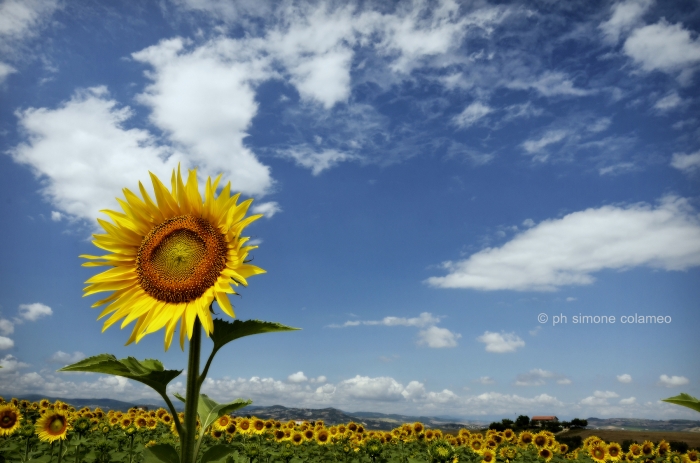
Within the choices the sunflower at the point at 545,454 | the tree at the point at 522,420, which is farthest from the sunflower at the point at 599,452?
the tree at the point at 522,420

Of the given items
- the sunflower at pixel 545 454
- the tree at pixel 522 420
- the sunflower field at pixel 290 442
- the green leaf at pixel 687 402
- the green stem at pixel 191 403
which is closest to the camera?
the green stem at pixel 191 403

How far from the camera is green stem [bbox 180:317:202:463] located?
3336mm

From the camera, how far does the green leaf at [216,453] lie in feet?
11.7

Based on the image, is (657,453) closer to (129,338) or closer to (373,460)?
(373,460)

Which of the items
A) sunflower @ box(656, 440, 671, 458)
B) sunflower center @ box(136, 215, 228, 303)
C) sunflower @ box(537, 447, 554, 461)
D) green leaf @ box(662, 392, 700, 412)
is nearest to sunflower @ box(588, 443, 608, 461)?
sunflower @ box(537, 447, 554, 461)

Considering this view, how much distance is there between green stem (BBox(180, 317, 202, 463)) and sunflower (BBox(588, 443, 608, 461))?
12.3 meters

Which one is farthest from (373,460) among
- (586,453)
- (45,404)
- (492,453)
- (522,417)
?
(522,417)

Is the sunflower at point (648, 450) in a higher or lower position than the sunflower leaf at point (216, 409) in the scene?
lower

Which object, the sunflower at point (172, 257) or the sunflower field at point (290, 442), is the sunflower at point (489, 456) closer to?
the sunflower field at point (290, 442)

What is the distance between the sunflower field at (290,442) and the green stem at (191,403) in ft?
18.5

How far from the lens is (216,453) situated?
364 centimetres

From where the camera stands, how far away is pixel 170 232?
400cm

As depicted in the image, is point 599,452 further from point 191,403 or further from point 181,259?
point 181,259

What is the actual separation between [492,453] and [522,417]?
1524cm
